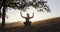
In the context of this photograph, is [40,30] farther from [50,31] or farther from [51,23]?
[51,23]

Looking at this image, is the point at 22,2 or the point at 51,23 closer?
the point at 22,2

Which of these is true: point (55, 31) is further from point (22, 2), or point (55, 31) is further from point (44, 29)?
point (22, 2)

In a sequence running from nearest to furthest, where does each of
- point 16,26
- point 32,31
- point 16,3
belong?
point 32,31, point 16,3, point 16,26

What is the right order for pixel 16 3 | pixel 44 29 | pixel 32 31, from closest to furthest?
pixel 32 31
pixel 44 29
pixel 16 3

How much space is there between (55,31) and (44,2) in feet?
18.3

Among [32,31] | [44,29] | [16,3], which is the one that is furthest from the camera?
[16,3]

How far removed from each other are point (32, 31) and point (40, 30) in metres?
1.43

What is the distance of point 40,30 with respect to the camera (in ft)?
88.9

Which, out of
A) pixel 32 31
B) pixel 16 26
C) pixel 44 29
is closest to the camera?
pixel 32 31

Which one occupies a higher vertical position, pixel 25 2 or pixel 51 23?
pixel 25 2

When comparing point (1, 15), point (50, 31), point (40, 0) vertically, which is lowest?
point (50, 31)

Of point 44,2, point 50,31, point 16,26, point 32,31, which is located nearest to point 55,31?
point 50,31

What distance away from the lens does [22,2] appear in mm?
30125

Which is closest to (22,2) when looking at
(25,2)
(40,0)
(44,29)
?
(25,2)
